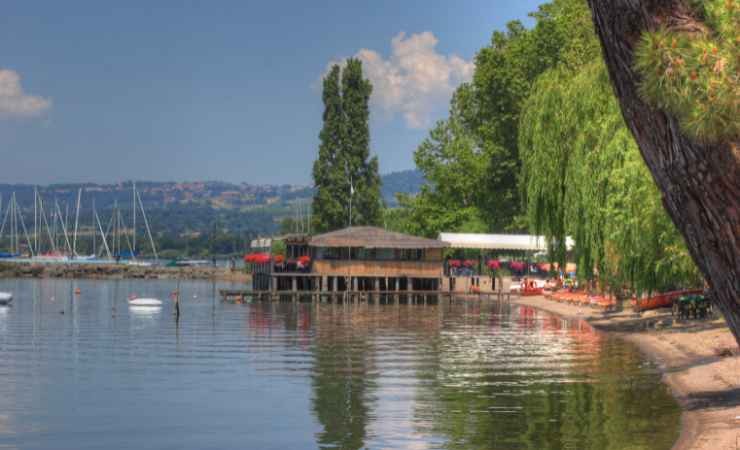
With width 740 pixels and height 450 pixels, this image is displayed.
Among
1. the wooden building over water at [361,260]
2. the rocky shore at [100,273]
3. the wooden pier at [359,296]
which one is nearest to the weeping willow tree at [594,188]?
the wooden building over water at [361,260]

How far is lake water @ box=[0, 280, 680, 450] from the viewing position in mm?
24094

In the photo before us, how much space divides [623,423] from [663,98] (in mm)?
19470

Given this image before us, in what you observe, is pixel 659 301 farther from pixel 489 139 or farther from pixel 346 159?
pixel 346 159

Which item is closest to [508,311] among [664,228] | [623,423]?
[664,228]

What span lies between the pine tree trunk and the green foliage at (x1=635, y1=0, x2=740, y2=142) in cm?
13

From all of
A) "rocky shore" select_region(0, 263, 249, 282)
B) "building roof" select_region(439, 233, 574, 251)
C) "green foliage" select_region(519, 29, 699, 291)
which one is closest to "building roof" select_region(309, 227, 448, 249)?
"building roof" select_region(439, 233, 574, 251)

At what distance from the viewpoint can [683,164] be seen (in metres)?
6.72

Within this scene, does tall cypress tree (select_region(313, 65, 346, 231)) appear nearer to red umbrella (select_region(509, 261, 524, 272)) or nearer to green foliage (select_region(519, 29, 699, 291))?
red umbrella (select_region(509, 261, 524, 272))

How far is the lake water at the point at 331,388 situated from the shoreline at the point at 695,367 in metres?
0.63

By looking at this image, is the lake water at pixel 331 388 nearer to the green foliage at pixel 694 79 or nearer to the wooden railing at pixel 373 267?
the green foliage at pixel 694 79

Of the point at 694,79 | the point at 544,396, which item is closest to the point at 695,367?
the point at 544,396

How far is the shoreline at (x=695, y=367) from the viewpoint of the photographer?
21734 millimetres

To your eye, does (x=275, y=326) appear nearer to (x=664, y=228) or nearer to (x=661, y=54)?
(x=664, y=228)

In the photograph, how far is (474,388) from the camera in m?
31.7
